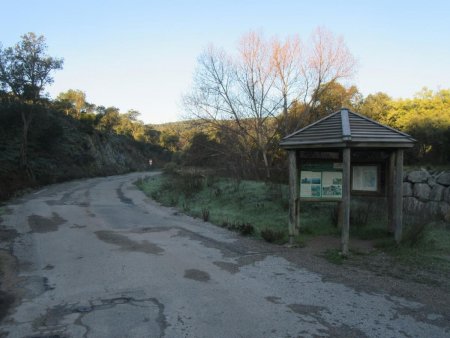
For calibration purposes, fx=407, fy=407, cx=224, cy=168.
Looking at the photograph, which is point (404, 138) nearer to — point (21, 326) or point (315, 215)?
point (315, 215)

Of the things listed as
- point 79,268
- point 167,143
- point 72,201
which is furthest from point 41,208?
point 167,143

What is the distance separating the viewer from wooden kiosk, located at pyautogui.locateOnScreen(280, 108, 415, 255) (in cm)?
818

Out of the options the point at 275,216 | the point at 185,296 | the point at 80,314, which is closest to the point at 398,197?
the point at 275,216

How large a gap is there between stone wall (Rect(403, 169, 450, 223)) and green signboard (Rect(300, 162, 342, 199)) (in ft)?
20.6

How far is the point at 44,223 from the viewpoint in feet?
41.5

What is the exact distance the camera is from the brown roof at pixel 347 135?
8.01 meters

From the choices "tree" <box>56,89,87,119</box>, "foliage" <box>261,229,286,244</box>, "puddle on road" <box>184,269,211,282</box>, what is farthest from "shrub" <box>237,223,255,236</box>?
"tree" <box>56,89,87,119</box>

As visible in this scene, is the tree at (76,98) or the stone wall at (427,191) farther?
the tree at (76,98)

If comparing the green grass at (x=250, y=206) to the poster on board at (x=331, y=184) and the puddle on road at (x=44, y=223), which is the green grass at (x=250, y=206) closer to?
the poster on board at (x=331, y=184)

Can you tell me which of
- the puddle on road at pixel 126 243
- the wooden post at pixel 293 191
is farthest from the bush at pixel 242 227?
the puddle on road at pixel 126 243

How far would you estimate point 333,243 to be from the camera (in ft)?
29.9

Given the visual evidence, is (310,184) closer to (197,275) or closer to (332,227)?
(332,227)

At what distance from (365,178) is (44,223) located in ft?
31.3

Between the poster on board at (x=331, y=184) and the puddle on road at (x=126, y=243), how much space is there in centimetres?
391
